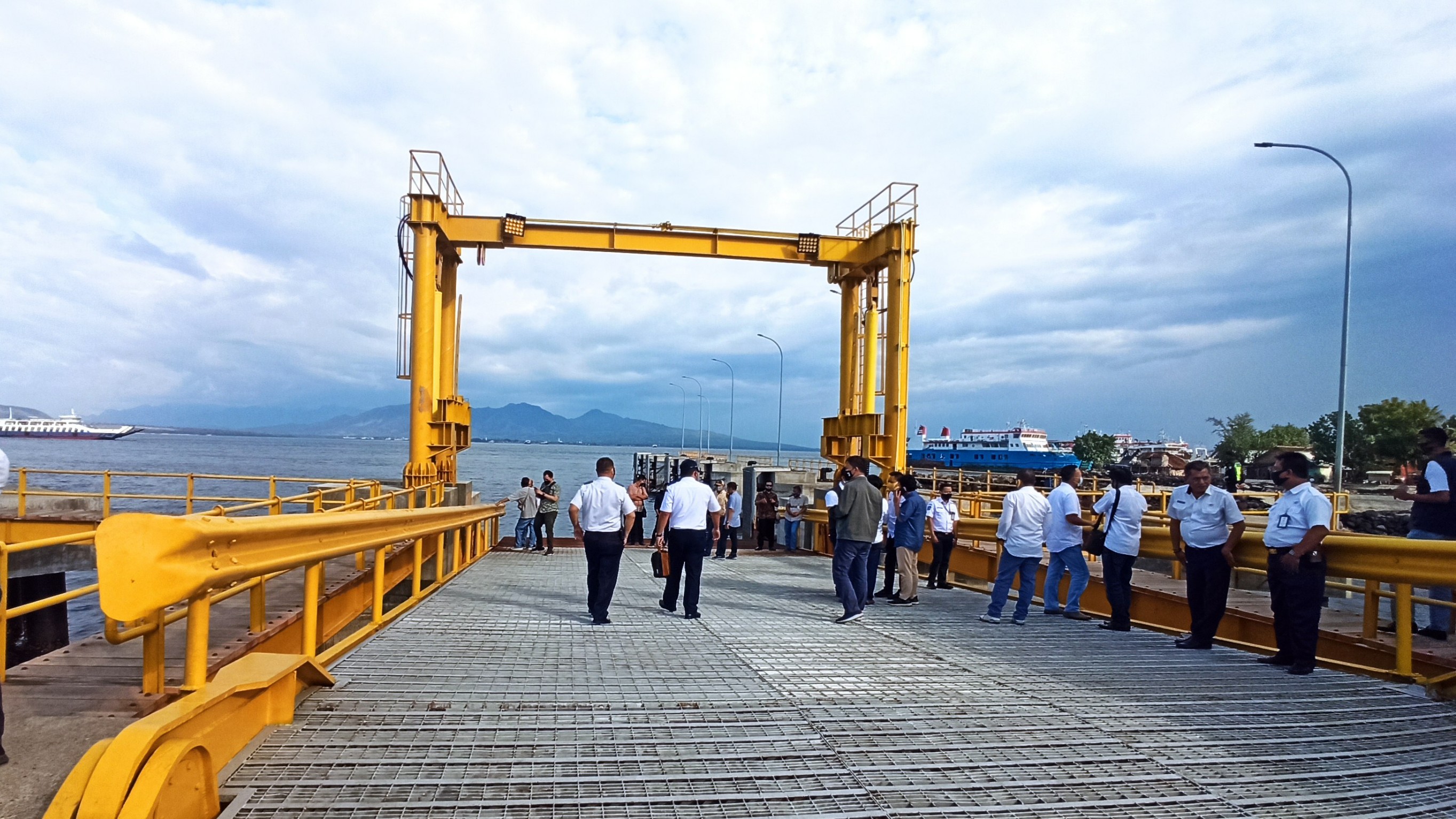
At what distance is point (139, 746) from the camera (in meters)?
2.45

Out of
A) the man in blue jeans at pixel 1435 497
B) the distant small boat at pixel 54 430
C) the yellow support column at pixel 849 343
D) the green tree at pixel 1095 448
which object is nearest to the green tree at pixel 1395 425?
the green tree at pixel 1095 448

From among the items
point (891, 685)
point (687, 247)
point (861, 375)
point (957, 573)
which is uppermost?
point (687, 247)

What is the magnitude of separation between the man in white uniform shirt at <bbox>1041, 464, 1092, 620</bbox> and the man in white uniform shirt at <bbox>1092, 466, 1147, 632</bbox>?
0.31m

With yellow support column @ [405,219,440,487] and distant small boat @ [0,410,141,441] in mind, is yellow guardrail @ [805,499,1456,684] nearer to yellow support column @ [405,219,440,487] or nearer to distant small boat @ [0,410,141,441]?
yellow support column @ [405,219,440,487]

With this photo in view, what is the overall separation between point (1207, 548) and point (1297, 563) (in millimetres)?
945

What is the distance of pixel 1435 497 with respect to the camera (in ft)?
21.7

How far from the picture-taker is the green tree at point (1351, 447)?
55.3 metres

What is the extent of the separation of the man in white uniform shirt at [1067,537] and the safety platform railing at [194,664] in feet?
20.7

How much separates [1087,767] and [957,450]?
71.6 meters

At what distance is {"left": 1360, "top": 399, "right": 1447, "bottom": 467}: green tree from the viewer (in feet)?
167

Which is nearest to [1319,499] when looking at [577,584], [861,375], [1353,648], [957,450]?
[1353,648]

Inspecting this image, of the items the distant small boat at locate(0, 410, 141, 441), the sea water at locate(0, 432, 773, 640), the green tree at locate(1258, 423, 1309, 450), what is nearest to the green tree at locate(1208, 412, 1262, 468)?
the green tree at locate(1258, 423, 1309, 450)

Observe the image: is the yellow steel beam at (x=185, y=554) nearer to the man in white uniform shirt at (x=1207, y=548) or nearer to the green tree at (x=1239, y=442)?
the man in white uniform shirt at (x=1207, y=548)

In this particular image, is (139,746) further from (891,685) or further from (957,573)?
(957,573)
